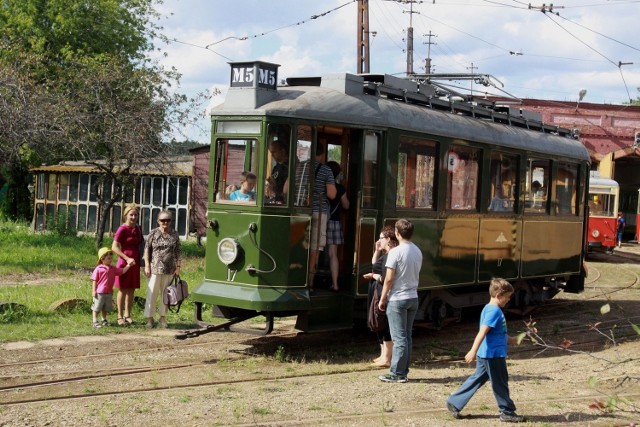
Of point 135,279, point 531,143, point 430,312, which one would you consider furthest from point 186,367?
point 531,143

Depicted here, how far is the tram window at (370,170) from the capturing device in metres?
10.9

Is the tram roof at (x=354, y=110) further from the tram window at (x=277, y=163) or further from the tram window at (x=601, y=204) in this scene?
the tram window at (x=601, y=204)

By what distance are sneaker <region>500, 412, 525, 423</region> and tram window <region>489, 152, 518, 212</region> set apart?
19.5 feet

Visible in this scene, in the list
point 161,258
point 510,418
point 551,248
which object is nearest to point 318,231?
point 161,258

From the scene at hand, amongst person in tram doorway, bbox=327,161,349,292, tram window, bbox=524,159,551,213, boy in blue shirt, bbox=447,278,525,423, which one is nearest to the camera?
boy in blue shirt, bbox=447,278,525,423

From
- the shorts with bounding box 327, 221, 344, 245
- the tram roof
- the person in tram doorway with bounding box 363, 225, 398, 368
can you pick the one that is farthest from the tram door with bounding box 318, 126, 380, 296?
the person in tram doorway with bounding box 363, 225, 398, 368

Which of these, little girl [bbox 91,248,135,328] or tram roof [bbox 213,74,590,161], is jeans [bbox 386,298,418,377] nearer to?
tram roof [bbox 213,74,590,161]

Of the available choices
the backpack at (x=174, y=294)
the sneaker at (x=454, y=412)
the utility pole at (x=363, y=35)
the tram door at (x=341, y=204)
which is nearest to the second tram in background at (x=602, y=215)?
the utility pole at (x=363, y=35)

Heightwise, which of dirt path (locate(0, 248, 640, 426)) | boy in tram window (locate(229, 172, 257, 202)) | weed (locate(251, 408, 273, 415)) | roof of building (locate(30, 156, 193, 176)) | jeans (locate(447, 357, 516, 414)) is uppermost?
roof of building (locate(30, 156, 193, 176))

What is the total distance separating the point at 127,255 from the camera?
1225 centimetres

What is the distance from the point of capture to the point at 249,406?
26.1 ft

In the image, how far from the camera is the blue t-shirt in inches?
309

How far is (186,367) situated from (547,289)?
28.5ft

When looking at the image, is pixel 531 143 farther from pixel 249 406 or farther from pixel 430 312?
pixel 249 406
